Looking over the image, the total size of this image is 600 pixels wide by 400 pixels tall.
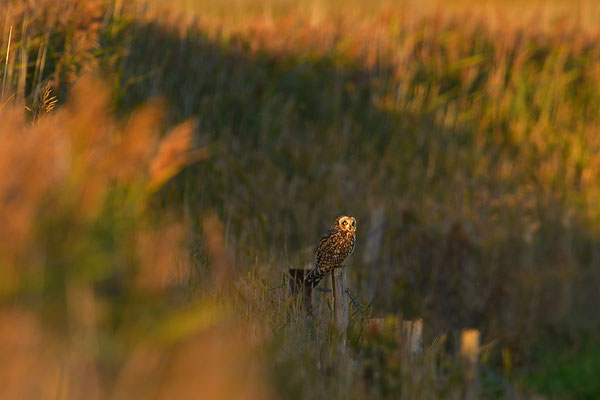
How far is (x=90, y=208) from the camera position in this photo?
2.68 m

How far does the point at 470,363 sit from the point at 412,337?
0.50 metres

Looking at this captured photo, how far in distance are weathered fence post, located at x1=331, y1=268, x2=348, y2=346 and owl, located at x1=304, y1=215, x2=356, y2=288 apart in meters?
0.05

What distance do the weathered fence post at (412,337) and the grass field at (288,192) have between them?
0.24 ft

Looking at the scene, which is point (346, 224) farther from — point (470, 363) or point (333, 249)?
point (470, 363)

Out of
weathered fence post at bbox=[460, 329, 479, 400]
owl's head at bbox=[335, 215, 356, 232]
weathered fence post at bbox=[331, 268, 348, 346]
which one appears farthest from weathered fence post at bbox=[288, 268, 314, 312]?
weathered fence post at bbox=[460, 329, 479, 400]

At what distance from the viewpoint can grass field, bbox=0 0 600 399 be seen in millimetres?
2566

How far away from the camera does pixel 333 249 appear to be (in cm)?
459

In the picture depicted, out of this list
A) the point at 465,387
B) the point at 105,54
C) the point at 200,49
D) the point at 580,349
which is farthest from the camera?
the point at 200,49

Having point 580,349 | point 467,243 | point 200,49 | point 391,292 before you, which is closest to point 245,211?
point 391,292

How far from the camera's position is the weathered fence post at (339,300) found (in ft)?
14.1

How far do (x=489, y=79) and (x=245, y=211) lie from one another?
5320 millimetres

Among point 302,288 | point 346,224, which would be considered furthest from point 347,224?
point 302,288

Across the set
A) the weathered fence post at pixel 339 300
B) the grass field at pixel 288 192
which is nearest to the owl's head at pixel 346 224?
the weathered fence post at pixel 339 300

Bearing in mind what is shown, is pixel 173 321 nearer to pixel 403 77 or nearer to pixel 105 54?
pixel 105 54
